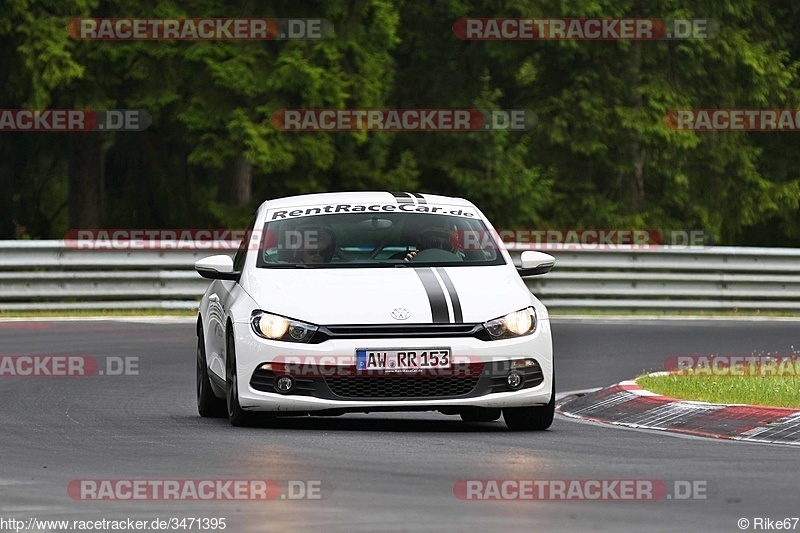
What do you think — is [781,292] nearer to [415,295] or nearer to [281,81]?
[281,81]

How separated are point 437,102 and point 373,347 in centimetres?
2918

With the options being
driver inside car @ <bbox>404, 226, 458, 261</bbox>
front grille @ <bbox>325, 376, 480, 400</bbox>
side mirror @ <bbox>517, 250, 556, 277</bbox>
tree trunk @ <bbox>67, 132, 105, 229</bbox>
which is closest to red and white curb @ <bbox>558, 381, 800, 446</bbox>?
side mirror @ <bbox>517, 250, 556, 277</bbox>

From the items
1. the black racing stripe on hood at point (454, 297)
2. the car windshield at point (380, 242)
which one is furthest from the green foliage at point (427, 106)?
the black racing stripe on hood at point (454, 297)

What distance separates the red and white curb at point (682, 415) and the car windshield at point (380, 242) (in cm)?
148

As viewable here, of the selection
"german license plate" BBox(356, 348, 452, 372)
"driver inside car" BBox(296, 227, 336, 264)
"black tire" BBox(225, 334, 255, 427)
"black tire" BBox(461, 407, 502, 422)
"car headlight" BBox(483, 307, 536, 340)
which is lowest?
"black tire" BBox(461, 407, 502, 422)

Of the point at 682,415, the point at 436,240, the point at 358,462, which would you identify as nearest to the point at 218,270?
the point at 436,240

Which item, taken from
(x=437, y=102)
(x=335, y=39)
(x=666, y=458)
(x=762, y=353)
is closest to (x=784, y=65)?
(x=437, y=102)

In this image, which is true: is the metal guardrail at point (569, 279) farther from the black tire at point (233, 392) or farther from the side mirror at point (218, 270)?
the black tire at point (233, 392)

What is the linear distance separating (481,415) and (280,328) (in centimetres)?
182

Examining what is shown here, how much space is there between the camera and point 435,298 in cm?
1200

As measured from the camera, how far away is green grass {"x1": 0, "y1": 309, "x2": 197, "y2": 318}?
986 inches

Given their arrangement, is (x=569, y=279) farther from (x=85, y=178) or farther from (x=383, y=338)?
(x=383, y=338)

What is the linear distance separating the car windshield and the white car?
0.02 meters

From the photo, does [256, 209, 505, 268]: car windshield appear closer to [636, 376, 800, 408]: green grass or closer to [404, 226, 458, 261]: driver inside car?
[404, 226, 458, 261]: driver inside car
